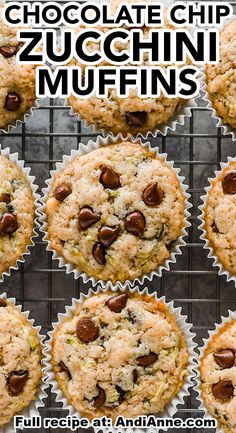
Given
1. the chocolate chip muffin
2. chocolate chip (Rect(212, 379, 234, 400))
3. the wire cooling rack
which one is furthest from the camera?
the wire cooling rack

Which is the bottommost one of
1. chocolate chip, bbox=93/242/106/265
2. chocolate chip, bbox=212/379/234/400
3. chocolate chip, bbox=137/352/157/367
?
chocolate chip, bbox=212/379/234/400

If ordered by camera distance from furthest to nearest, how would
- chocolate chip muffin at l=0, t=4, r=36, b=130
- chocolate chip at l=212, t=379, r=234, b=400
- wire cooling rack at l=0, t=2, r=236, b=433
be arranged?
wire cooling rack at l=0, t=2, r=236, b=433, chocolate chip muffin at l=0, t=4, r=36, b=130, chocolate chip at l=212, t=379, r=234, b=400

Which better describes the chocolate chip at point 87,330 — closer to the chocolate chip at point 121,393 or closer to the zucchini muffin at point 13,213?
the chocolate chip at point 121,393

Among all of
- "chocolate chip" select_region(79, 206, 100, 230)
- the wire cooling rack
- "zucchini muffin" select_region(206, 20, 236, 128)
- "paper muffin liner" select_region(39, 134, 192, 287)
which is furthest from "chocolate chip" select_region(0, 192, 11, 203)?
"zucchini muffin" select_region(206, 20, 236, 128)

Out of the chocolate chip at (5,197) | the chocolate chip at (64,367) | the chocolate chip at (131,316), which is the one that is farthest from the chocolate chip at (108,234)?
the chocolate chip at (64,367)

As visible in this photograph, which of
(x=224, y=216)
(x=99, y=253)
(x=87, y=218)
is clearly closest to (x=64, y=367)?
(x=99, y=253)

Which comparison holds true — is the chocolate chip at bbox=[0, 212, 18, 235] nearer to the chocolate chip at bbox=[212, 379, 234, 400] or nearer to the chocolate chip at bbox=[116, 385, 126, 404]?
the chocolate chip at bbox=[116, 385, 126, 404]

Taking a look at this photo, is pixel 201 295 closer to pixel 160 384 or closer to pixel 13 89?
pixel 160 384
